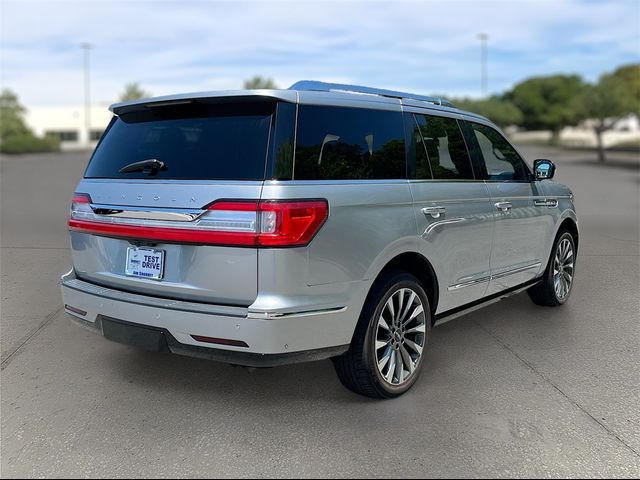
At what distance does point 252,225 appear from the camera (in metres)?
3.26

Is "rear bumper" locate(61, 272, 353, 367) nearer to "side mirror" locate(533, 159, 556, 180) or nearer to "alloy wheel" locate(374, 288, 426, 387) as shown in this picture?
"alloy wheel" locate(374, 288, 426, 387)

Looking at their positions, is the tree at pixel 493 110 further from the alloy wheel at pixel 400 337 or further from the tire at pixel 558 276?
the alloy wheel at pixel 400 337

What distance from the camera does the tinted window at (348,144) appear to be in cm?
352

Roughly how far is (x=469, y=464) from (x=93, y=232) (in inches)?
101

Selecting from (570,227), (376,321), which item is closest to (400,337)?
(376,321)

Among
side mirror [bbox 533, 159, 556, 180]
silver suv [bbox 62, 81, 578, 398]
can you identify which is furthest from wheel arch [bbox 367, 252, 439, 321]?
side mirror [bbox 533, 159, 556, 180]

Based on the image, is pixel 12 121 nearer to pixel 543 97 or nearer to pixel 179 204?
pixel 543 97

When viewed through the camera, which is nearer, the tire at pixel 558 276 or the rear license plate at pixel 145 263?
the rear license plate at pixel 145 263

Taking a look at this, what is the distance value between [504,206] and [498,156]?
494mm

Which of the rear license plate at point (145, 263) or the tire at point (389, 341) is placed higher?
the rear license plate at point (145, 263)

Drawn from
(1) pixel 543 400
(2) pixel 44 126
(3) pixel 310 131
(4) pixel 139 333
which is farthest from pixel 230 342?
(2) pixel 44 126

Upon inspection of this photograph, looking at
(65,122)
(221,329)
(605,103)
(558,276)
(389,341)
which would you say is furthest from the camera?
(65,122)

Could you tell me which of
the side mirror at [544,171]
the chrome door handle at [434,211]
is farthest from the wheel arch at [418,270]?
the side mirror at [544,171]

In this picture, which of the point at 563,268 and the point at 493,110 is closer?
the point at 563,268
